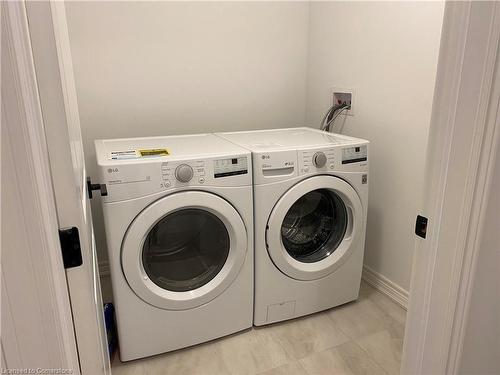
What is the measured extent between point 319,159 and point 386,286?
899mm

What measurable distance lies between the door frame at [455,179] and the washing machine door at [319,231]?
2.58 ft

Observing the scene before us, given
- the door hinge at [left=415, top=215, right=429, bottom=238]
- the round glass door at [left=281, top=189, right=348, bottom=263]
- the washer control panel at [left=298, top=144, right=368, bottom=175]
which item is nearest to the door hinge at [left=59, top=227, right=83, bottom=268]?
the door hinge at [left=415, top=215, right=429, bottom=238]

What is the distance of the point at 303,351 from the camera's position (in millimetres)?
1692

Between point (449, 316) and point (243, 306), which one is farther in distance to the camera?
point (243, 306)

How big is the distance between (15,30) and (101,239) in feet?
5.86

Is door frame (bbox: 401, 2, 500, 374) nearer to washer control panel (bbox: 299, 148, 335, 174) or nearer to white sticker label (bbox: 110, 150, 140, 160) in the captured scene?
washer control panel (bbox: 299, 148, 335, 174)

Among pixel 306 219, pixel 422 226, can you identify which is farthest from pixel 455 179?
pixel 306 219

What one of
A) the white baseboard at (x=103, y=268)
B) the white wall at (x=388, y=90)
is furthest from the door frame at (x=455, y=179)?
the white baseboard at (x=103, y=268)

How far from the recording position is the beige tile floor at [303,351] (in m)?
1.60

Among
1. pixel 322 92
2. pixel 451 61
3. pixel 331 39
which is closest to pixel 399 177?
pixel 322 92

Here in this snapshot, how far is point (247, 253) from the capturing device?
167 cm

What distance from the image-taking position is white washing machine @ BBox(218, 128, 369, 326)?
1.62 m

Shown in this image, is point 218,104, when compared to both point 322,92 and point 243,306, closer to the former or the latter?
point 322,92

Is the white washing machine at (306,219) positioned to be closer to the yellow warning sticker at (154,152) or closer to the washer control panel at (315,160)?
the washer control panel at (315,160)
